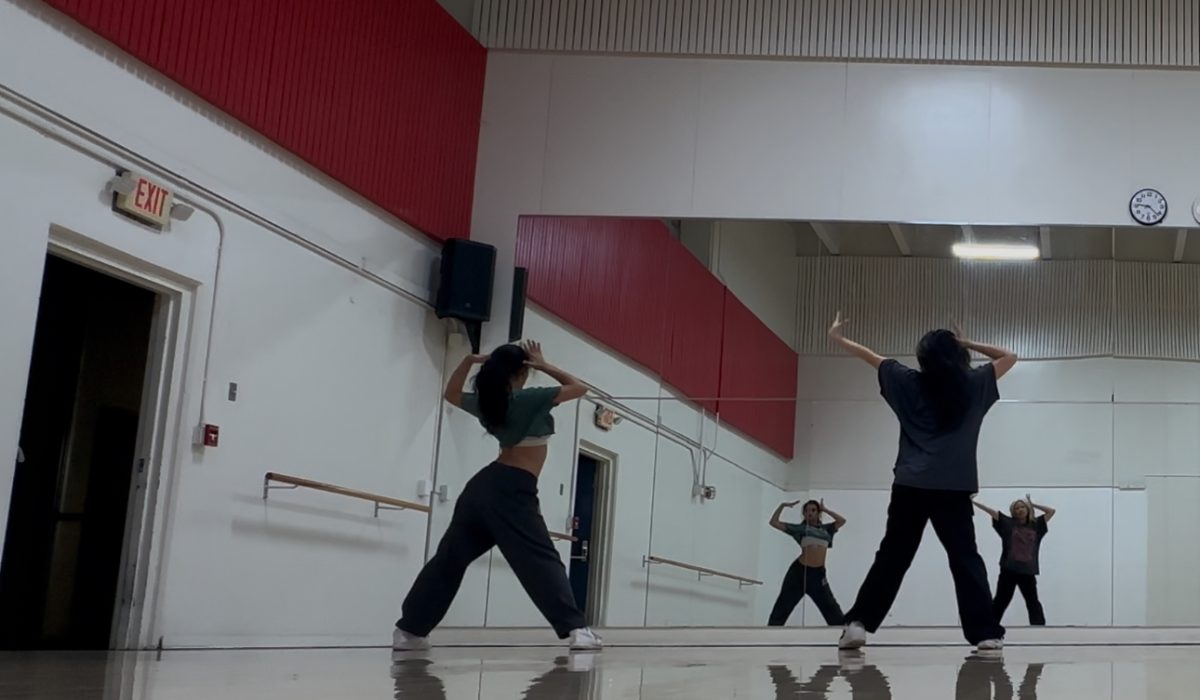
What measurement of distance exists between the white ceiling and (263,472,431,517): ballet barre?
3.26m

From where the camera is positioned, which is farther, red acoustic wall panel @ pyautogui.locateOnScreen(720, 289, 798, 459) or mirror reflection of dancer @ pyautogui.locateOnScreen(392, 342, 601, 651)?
red acoustic wall panel @ pyautogui.locateOnScreen(720, 289, 798, 459)

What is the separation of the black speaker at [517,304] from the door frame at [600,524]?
90 centimetres

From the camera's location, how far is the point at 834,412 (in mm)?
10000

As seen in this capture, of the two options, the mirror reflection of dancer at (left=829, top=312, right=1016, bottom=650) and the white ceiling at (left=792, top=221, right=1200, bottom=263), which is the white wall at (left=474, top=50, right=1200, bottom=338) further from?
the mirror reflection of dancer at (left=829, top=312, right=1016, bottom=650)

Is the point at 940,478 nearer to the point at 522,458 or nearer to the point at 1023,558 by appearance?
the point at 522,458

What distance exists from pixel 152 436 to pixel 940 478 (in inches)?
149

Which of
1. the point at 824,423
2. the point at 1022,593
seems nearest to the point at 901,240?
the point at 824,423

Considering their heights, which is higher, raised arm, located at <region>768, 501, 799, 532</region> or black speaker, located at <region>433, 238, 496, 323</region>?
black speaker, located at <region>433, 238, 496, 323</region>

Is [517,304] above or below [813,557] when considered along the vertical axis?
above

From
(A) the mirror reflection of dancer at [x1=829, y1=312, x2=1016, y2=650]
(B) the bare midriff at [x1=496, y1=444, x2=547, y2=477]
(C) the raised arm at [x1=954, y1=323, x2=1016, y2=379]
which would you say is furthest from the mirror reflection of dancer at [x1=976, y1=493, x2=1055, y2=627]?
(B) the bare midriff at [x1=496, y1=444, x2=547, y2=477]

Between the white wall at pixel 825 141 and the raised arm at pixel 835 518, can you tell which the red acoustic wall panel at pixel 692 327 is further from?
the raised arm at pixel 835 518

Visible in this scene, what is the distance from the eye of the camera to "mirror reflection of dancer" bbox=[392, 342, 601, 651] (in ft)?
19.8

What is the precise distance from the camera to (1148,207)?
9.75 m

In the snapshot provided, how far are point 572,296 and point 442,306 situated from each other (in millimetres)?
1093
